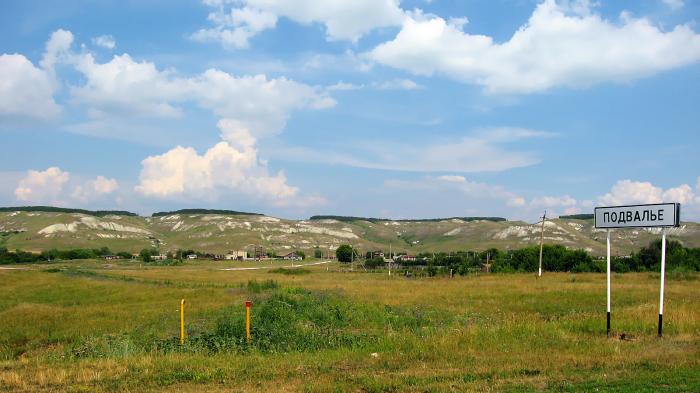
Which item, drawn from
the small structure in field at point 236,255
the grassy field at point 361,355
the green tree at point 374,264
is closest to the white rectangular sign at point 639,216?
the grassy field at point 361,355

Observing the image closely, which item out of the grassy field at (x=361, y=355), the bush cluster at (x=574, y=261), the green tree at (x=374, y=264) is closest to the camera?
the grassy field at (x=361, y=355)

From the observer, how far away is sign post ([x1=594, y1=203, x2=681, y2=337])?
13.9m

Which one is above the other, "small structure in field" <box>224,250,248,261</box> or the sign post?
the sign post

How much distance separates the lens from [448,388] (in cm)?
895

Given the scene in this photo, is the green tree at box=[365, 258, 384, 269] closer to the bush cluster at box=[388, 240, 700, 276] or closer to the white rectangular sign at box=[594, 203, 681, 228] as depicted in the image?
the bush cluster at box=[388, 240, 700, 276]

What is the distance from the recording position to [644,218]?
1448 centimetres

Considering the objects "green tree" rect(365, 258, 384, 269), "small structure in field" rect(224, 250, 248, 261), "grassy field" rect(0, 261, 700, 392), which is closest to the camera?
"grassy field" rect(0, 261, 700, 392)

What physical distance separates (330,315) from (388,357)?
8.81 metres

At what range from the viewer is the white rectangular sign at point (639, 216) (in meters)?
13.9

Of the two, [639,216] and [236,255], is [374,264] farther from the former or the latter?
[639,216]

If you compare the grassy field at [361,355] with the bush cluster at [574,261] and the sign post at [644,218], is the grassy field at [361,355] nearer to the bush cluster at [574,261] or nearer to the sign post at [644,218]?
the sign post at [644,218]

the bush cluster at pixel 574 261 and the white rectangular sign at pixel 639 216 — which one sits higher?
the white rectangular sign at pixel 639 216

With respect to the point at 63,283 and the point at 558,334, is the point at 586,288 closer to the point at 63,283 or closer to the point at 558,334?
the point at 558,334

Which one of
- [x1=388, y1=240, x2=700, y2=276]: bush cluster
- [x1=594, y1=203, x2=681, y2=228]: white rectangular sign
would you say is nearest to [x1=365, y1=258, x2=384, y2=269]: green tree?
[x1=388, y1=240, x2=700, y2=276]: bush cluster
